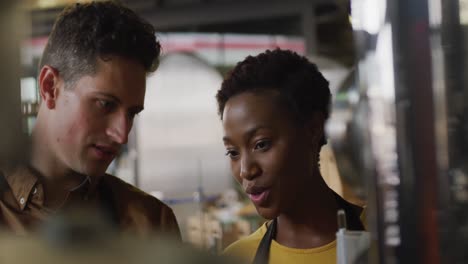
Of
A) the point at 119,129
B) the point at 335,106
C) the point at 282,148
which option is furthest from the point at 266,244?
the point at 119,129

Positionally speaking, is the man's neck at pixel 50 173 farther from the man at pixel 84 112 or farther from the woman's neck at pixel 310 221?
the woman's neck at pixel 310 221

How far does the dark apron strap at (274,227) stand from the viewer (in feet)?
3.02

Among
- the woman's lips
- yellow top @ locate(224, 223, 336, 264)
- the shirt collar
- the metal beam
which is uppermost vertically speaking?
the metal beam

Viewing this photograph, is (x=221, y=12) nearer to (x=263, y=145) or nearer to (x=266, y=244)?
(x=263, y=145)

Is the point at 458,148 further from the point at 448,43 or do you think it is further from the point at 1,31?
the point at 1,31

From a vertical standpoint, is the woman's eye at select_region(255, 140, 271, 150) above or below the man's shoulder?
above

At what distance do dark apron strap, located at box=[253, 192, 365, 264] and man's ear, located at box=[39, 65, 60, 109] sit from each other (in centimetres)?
40

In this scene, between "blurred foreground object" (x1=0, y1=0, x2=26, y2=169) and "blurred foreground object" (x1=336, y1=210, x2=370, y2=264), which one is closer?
"blurred foreground object" (x1=0, y1=0, x2=26, y2=169)

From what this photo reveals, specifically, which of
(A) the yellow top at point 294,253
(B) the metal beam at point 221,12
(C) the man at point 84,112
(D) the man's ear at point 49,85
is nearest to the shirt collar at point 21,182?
(C) the man at point 84,112

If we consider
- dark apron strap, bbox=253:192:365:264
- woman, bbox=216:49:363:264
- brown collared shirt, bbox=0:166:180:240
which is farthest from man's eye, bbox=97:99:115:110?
dark apron strap, bbox=253:192:365:264

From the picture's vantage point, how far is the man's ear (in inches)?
32.1

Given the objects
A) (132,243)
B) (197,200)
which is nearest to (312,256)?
(197,200)

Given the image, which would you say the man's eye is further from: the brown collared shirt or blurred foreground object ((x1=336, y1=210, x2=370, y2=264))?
blurred foreground object ((x1=336, y1=210, x2=370, y2=264))

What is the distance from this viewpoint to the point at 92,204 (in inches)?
32.8
